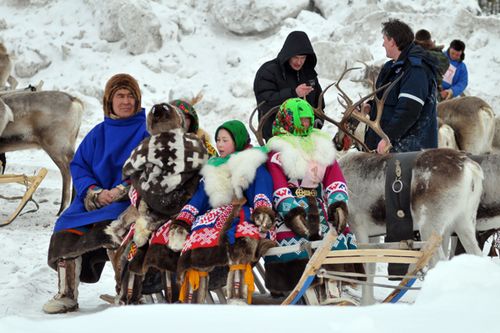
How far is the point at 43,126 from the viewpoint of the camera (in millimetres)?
9258

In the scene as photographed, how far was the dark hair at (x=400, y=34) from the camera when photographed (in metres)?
5.68

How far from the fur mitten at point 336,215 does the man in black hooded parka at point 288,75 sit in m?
1.71

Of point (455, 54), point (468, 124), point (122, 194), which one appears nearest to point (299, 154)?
point (122, 194)

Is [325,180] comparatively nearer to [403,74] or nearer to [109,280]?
[403,74]

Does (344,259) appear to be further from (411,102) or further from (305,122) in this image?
(411,102)

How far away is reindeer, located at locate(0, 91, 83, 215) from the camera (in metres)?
9.23

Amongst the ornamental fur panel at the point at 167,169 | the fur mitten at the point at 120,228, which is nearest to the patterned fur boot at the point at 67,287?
the fur mitten at the point at 120,228

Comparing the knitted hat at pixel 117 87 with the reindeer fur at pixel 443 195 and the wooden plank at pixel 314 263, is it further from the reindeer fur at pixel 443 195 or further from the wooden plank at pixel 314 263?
the wooden plank at pixel 314 263

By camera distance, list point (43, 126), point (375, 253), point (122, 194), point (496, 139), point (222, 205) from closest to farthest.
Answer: point (375, 253) < point (222, 205) < point (122, 194) < point (43, 126) < point (496, 139)

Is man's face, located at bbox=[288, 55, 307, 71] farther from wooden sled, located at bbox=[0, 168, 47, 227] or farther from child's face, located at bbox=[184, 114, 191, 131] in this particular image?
wooden sled, located at bbox=[0, 168, 47, 227]

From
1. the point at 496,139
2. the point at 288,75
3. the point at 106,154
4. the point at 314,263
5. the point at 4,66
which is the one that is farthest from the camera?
the point at 4,66

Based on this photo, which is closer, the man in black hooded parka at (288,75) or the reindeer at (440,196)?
the reindeer at (440,196)

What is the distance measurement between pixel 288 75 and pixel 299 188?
1855mm

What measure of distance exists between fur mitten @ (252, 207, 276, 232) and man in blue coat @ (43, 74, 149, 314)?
1189mm
